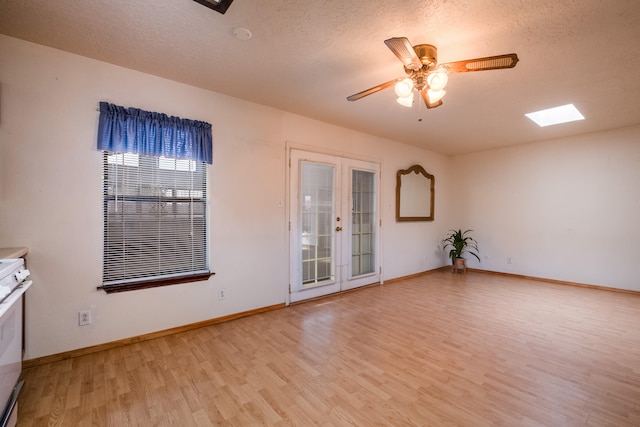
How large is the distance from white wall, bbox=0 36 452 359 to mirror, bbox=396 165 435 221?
254cm

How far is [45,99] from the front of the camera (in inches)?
91.1

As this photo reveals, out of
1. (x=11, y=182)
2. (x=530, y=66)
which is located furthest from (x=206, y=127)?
(x=530, y=66)

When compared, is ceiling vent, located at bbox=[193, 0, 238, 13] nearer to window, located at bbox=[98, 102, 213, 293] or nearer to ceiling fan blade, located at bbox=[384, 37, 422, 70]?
ceiling fan blade, located at bbox=[384, 37, 422, 70]

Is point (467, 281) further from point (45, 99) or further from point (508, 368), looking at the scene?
point (45, 99)

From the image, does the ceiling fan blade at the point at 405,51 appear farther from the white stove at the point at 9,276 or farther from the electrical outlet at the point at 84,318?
the electrical outlet at the point at 84,318

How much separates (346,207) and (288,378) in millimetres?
2788

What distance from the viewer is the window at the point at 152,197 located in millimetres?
2570

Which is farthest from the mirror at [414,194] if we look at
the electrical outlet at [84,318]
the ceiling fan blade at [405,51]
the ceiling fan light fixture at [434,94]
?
the electrical outlet at [84,318]

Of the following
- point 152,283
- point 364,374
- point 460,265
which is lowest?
point 364,374

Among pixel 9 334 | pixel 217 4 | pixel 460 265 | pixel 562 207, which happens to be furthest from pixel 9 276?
pixel 562 207

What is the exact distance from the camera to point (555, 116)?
4.04 m

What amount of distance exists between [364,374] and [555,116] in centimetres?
448

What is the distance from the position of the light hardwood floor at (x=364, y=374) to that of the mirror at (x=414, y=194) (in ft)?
7.64

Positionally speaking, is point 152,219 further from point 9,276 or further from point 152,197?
point 9,276
